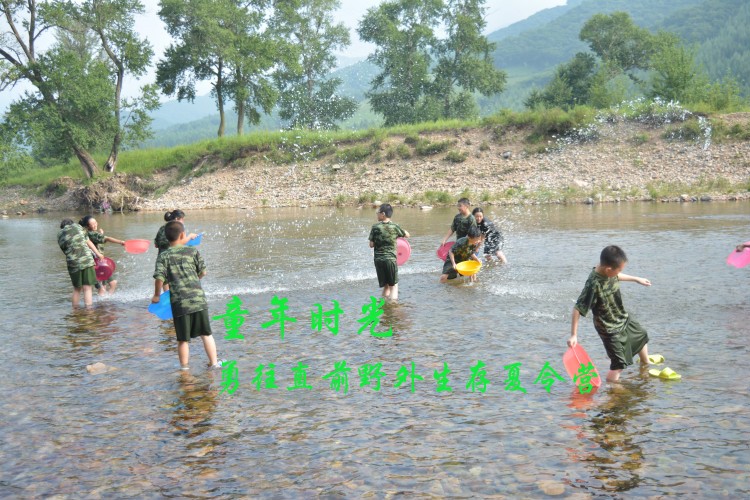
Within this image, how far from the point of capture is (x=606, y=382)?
6.76 meters

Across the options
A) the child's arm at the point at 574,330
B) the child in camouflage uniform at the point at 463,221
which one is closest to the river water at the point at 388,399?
the child's arm at the point at 574,330

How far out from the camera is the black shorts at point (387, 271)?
432 inches

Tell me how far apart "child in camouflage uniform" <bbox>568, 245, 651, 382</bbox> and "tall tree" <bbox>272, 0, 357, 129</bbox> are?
2186 inches

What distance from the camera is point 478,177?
33812 millimetres

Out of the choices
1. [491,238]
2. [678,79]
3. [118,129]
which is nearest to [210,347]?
[491,238]

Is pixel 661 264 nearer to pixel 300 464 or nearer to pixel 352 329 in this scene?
pixel 352 329

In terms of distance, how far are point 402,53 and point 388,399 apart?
180 ft

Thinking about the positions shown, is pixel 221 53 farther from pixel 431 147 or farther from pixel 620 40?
pixel 620 40

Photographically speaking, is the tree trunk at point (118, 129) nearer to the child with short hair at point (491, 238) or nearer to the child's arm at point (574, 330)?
the child with short hair at point (491, 238)

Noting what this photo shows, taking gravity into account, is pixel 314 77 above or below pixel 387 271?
above

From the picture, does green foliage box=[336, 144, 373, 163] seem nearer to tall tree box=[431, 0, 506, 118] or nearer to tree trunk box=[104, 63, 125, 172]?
tree trunk box=[104, 63, 125, 172]

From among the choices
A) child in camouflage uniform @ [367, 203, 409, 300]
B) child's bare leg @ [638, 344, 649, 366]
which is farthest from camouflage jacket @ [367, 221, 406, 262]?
child's bare leg @ [638, 344, 649, 366]

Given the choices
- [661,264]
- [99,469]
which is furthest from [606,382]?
[661,264]

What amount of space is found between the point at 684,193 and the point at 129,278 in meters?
23.5
